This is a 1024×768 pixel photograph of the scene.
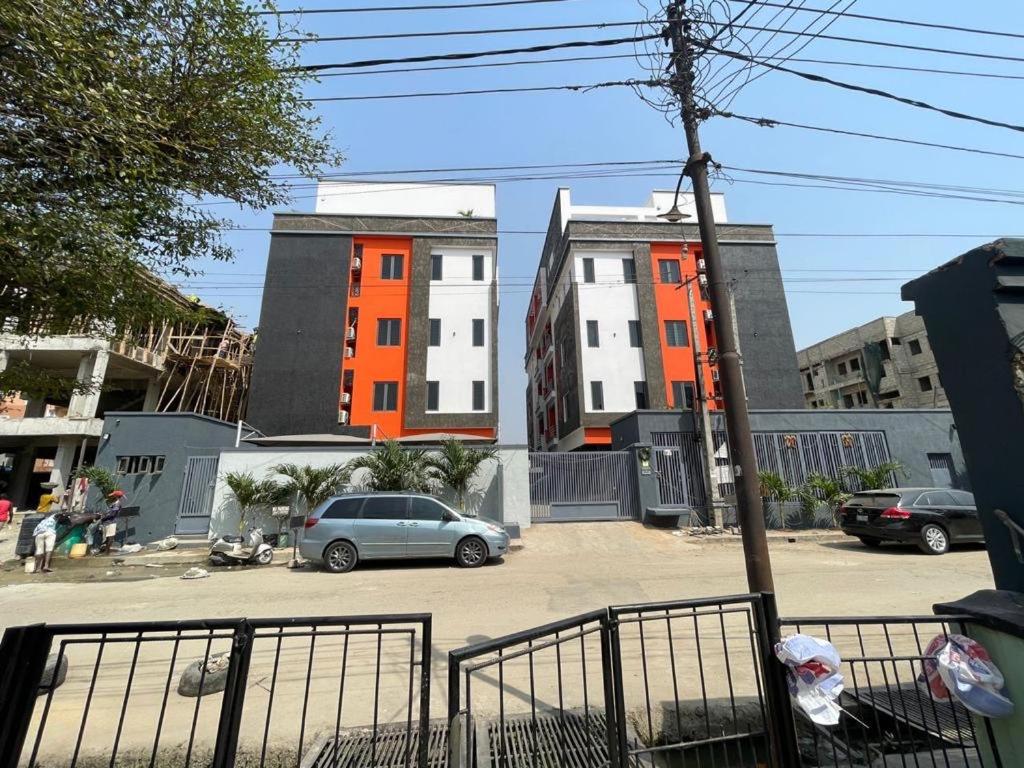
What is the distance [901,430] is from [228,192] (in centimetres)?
2262

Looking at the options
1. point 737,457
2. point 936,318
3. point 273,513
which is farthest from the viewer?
point 273,513

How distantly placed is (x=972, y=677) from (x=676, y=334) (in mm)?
27384

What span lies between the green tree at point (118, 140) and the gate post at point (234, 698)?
521cm

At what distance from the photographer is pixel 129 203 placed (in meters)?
5.77

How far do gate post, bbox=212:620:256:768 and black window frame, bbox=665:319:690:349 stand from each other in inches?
1102

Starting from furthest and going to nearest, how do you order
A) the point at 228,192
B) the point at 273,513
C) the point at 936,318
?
the point at 273,513 → the point at 228,192 → the point at 936,318

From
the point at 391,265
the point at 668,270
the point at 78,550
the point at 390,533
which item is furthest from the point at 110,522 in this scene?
the point at 668,270

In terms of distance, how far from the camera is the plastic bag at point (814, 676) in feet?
8.27

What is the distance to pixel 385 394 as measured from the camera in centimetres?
2498

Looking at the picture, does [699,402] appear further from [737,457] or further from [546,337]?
[546,337]

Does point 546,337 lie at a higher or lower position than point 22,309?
higher

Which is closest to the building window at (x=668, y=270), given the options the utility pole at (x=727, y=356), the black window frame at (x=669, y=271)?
the black window frame at (x=669, y=271)

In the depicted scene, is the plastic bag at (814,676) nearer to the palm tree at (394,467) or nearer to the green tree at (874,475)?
the palm tree at (394,467)

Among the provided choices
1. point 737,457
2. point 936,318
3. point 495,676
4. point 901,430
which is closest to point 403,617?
point 495,676
